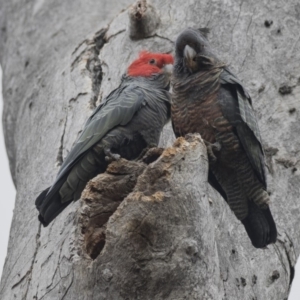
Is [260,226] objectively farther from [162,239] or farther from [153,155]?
[162,239]

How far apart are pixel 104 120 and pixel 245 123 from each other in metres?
0.76

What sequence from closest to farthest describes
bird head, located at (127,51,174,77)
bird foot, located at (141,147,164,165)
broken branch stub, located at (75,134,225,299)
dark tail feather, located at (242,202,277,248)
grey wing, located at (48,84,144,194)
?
broken branch stub, located at (75,134,225,299) < bird foot, located at (141,147,164,165) < dark tail feather, located at (242,202,277,248) < grey wing, located at (48,84,144,194) < bird head, located at (127,51,174,77)

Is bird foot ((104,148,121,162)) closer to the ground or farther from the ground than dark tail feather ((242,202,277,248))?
farther from the ground

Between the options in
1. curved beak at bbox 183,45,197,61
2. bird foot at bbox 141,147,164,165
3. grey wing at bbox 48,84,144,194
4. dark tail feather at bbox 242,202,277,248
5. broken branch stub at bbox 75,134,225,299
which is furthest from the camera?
curved beak at bbox 183,45,197,61

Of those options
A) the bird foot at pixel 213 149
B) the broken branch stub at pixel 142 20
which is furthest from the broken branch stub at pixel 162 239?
the broken branch stub at pixel 142 20

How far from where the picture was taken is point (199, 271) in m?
3.03

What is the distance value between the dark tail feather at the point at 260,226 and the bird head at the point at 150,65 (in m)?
1.00

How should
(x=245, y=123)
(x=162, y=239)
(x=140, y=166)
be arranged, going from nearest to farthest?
(x=162, y=239) → (x=140, y=166) → (x=245, y=123)

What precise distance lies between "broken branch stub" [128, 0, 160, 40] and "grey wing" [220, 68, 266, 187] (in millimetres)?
934

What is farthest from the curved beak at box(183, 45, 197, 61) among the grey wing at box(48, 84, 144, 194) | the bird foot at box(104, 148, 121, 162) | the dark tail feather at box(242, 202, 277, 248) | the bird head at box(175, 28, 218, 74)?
the dark tail feather at box(242, 202, 277, 248)

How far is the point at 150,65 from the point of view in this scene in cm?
439

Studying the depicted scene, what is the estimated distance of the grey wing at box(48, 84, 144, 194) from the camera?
3910 millimetres

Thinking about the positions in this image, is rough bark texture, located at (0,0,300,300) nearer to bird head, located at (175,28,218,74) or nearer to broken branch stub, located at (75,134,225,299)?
broken branch stub, located at (75,134,225,299)

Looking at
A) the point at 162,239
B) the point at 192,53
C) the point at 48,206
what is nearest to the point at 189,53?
the point at 192,53
